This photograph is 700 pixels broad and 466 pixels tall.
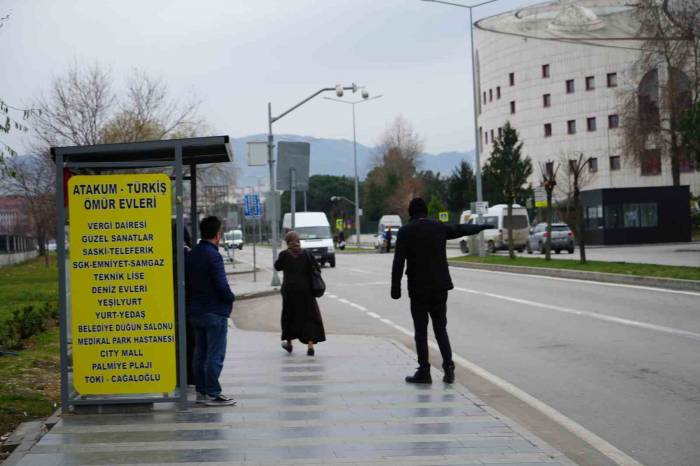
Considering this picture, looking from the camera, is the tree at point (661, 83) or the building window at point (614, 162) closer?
the tree at point (661, 83)

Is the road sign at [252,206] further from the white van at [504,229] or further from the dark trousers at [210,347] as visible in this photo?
the dark trousers at [210,347]

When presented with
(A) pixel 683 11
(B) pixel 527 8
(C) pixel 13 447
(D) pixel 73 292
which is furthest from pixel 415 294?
(B) pixel 527 8

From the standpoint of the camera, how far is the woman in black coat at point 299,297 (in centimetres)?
1207

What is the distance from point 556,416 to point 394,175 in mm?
99022

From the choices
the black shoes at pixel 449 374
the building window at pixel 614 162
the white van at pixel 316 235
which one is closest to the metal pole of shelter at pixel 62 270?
the black shoes at pixel 449 374

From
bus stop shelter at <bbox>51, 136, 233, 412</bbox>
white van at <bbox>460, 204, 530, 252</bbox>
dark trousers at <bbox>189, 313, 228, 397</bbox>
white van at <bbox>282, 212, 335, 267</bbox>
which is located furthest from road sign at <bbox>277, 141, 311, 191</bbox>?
white van at <bbox>460, 204, 530, 252</bbox>

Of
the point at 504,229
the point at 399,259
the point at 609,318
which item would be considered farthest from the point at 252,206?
the point at 399,259

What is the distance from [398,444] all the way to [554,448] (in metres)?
1.08

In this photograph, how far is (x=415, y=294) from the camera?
9336 millimetres

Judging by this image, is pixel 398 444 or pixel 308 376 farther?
pixel 308 376

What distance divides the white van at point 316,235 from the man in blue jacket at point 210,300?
3270 centimetres

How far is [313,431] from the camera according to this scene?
7094mm

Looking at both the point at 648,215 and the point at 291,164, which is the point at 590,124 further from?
the point at 291,164

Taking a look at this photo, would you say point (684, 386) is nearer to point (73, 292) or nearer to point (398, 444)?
point (398, 444)
